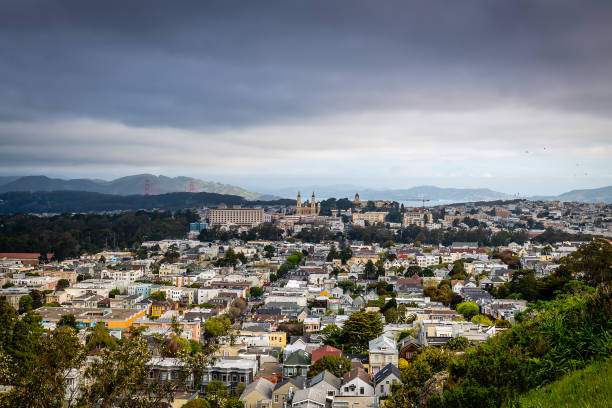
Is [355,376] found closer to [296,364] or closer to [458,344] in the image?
[458,344]

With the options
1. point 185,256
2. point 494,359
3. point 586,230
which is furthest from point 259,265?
point 586,230

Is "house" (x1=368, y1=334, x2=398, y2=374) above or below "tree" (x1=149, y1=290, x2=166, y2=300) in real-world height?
above

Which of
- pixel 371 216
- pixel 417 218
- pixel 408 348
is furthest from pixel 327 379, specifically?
pixel 371 216

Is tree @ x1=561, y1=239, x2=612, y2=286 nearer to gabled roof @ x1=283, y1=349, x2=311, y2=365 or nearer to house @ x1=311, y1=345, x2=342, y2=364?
house @ x1=311, y1=345, x2=342, y2=364

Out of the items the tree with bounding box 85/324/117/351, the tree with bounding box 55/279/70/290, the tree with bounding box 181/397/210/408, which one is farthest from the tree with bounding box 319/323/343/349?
the tree with bounding box 55/279/70/290

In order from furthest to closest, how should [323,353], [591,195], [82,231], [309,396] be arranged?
[591,195] < [82,231] < [323,353] < [309,396]
